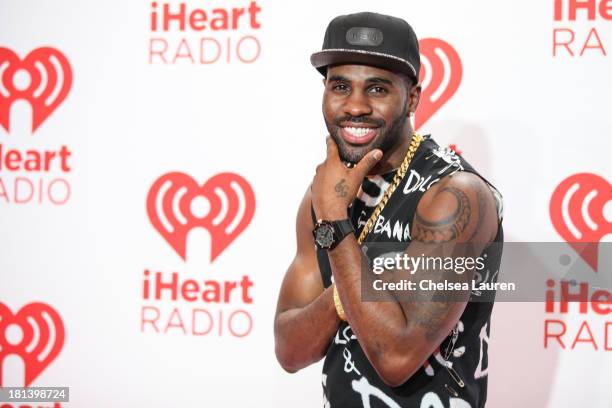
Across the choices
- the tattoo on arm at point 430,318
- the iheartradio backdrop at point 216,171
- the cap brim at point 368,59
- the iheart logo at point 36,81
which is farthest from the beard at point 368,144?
the iheart logo at point 36,81

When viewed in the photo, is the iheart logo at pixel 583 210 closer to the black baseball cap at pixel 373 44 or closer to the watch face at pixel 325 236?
the black baseball cap at pixel 373 44

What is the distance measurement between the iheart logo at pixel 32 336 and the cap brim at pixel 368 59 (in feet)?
6.66

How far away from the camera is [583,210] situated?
273 cm

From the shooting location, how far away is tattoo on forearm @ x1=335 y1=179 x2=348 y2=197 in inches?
67.9

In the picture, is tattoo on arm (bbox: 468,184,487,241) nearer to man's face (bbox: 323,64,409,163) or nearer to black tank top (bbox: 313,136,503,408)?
black tank top (bbox: 313,136,503,408)

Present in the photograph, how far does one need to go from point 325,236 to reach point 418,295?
0.24m

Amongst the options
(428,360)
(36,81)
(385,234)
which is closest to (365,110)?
(385,234)

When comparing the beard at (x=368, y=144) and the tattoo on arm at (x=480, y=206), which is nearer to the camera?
the tattoo on arm at (x=480, y=206)

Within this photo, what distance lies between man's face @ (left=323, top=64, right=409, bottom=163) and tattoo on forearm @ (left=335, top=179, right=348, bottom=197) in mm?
123

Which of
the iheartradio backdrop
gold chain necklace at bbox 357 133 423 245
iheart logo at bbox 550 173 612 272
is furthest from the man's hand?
iheart logo at bbox 550 173 612 272

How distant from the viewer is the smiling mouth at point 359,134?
1.83 metres

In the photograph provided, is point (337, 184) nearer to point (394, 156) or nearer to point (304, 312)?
point (394, 156)

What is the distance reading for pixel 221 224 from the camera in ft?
10.2

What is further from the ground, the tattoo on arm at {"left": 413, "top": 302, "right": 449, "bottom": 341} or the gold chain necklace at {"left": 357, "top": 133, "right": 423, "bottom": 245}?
the gold chain necklace at {"left": 357, "top": 133, "right": 423, "bottom": 245}
